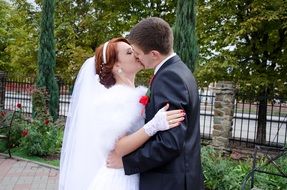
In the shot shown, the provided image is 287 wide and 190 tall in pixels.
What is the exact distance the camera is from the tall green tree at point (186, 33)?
888cm

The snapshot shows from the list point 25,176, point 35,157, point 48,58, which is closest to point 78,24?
point 48,58

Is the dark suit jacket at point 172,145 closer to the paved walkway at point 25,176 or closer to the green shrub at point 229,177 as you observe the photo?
the green shrub at point 229,177

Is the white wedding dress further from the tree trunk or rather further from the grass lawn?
the tree trunk

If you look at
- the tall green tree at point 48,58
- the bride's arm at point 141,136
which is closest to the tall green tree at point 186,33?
the tall green tree at point 48,58

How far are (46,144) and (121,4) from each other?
6795mm

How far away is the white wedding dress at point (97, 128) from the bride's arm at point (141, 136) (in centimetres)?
12

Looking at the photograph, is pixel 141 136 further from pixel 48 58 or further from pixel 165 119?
pixel 48 58

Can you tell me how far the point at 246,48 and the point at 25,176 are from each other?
624 centimetres

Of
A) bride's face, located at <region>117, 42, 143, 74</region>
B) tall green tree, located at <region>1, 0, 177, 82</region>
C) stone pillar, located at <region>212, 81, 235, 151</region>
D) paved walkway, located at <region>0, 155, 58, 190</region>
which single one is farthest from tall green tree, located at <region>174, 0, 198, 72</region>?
bride's face, located at <region>117, 42, 143, 74</region>

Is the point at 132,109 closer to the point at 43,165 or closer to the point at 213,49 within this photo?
the point at 43,165

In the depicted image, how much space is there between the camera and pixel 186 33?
8.93m

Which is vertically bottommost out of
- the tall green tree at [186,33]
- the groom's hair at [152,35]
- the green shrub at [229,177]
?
the green shrub at [229,177]

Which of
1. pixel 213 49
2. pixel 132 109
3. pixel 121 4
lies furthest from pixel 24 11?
pixel 132 109

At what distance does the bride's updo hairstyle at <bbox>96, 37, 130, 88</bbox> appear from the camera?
248 cm
